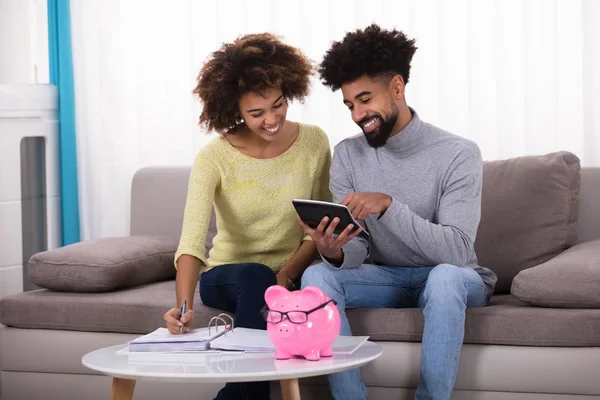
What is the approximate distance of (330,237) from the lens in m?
2.37

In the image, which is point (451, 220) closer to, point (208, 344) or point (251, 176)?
point (251, 176)

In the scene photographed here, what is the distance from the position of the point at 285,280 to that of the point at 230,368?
799 millimetres

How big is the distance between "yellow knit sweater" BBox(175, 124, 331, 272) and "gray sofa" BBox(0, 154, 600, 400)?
24 centimetres

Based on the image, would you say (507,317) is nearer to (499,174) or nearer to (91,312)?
(499,174)

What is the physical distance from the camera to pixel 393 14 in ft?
10.8

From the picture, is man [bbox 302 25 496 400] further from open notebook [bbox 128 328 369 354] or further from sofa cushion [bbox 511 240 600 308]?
open notebook [bbox 128 328 369 354]

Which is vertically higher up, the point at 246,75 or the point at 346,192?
the point at 246,75

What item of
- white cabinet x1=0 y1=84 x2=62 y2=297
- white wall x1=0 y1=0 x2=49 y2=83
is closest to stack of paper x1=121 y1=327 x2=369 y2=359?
white cabinet x1=0 y1=84 x2=62 y2=297

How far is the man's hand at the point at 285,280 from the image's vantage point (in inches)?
101

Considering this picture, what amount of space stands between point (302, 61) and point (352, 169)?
35cm

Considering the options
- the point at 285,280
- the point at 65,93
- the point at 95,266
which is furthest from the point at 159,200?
the point at 285,280

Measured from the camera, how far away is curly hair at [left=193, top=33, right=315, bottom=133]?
255cm

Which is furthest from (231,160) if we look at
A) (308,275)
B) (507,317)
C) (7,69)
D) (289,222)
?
(7,69)

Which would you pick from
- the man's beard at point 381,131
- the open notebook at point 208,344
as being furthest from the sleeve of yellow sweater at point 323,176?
the open notebook at point 208,344
